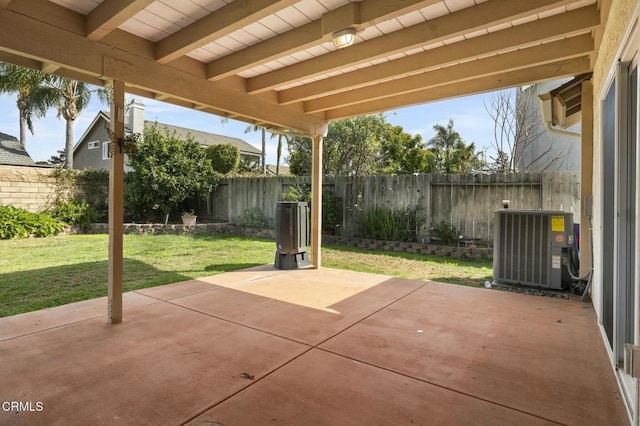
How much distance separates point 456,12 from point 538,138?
28.4 ft

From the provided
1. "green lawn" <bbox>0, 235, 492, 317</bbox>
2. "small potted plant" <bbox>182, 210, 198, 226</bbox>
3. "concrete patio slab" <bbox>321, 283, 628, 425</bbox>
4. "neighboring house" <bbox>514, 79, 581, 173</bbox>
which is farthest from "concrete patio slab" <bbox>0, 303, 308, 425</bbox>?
"neighboring house" <bbox>514, 79, 581, 173</bbox>

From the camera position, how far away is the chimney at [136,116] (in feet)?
54.6

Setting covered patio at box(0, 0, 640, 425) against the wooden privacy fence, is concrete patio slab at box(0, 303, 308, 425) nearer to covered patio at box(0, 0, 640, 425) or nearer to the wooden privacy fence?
covered patio at box(0, 0, 640, 425)

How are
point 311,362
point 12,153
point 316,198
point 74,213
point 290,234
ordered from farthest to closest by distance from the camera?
point 12,153
point 74,213
point 316,198
point 290,234
point 311,362

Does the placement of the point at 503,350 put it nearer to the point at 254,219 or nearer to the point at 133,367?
the point at 133,367

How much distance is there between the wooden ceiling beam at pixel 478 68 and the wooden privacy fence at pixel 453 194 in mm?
3422

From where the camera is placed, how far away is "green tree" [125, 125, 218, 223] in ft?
33.3

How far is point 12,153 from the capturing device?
1461cm

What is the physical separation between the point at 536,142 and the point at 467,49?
26.5 feet

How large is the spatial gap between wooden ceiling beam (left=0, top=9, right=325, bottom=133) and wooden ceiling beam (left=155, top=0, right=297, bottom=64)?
9.0 inches

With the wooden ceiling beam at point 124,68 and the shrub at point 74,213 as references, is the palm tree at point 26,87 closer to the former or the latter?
the shrub at point 74,213

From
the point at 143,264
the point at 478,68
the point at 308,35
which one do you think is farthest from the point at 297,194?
the point at 308,35

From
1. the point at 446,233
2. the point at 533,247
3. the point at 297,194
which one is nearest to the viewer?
the point at 533,247

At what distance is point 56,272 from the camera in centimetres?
539
